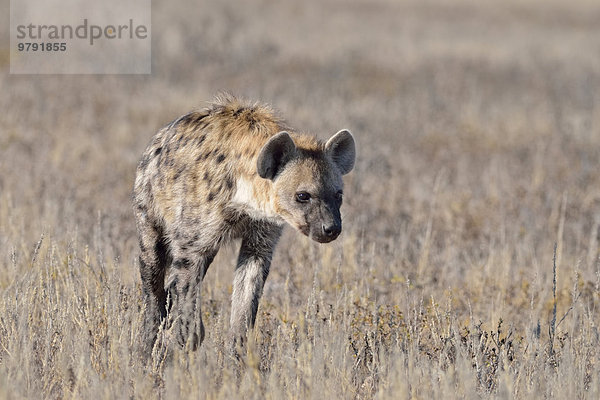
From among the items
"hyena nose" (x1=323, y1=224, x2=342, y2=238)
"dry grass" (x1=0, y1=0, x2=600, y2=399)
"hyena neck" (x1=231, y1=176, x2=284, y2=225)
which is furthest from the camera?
"hyena neck" (x1=231, y1=176, x2=284, y2=225)

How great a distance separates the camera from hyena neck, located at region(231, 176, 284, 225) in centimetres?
566

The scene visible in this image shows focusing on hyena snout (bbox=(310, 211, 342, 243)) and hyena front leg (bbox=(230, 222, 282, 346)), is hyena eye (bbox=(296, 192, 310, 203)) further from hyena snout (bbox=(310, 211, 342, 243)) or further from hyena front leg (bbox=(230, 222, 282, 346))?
hyena front leg (bbox=(230, 222, 282, 346))

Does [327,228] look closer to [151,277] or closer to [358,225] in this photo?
[151,277]

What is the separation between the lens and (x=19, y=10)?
72.7 ft

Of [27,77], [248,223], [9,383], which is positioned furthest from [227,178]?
[27,77]

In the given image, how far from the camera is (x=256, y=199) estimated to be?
225 inches

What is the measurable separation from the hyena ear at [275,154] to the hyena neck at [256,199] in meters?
0.11

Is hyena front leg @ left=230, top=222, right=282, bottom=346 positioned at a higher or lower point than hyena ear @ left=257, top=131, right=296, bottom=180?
lower

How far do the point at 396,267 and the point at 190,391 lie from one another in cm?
386

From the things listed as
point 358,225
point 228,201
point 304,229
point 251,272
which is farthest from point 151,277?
point 358,225

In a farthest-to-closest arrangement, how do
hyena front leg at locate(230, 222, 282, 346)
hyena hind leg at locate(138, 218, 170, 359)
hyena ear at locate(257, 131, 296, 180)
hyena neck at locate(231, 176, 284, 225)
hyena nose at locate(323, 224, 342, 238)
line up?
hyena hind leg at locate(138, 218, 170, 359)
hyena front leg at locate(230, 222, 282, 346)
hyena neck at locate(231, 176, 284, 225)
hyena ear at locate(257, 131, 296, 180)
hyena nose at locate(323, 224, 342, 238)
